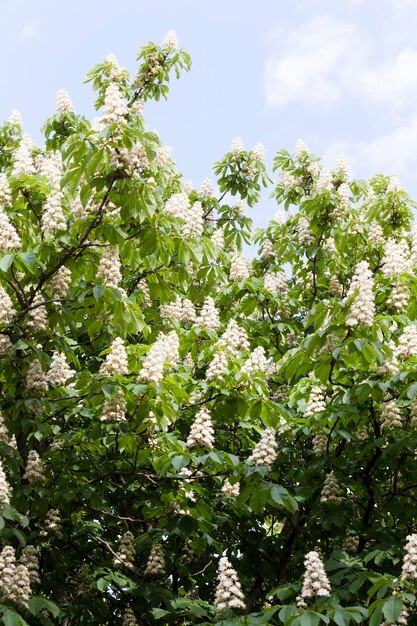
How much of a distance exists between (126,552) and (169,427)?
1.21 m

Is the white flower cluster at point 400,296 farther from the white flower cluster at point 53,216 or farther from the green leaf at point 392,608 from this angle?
the white flower cluster at point 53,216

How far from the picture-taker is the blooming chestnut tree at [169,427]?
6.48 metres

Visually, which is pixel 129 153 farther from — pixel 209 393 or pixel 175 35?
pixel 175 35

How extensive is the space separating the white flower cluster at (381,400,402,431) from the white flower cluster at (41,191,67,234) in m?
3.15

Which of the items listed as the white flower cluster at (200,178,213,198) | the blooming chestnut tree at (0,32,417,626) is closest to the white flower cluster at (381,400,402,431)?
the blooming chestnut tree at (0,32,417,626)

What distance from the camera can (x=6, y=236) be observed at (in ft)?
22.2

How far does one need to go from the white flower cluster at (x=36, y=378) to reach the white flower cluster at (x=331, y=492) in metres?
2.59

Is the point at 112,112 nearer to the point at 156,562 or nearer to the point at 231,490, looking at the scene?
the point at 231,490

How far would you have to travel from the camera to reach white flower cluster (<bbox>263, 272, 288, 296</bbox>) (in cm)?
1024

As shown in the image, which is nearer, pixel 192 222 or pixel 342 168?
pixel 192 222

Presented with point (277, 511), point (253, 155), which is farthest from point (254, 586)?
point (253, 155)

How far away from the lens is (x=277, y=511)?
321 inches

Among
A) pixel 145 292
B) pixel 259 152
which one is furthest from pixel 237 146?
pixel 145 292

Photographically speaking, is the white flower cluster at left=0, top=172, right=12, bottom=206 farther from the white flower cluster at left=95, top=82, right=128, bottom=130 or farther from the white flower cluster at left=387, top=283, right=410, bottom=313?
the white flower cluster at left=387, top=283, right=410, bottom=313
